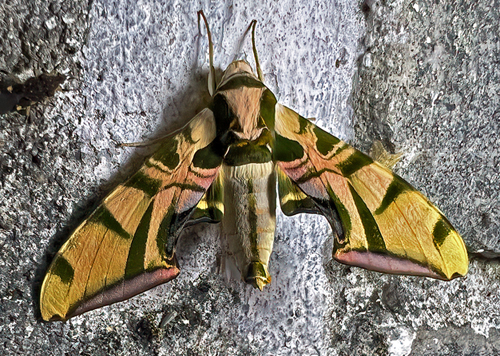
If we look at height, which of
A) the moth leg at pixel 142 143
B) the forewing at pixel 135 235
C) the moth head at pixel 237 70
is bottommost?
the forewing at pixel 135 235

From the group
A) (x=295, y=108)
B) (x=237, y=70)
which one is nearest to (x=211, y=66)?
(x=237, y=70)

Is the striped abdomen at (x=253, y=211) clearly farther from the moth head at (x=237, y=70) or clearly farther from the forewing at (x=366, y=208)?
the moth head at (x=237, y=70)

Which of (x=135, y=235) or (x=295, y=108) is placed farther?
(x=295, y=108)

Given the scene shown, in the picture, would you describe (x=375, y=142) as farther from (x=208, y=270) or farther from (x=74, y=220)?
(x=74, y=220)

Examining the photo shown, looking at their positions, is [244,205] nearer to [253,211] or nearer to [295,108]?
[253,211]

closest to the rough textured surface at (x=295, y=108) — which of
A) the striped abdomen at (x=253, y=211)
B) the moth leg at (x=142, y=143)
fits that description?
the moth leg at (x=142, y=143)

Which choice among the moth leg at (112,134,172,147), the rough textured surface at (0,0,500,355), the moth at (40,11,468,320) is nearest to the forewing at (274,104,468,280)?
the moth at (40,11,468,320)

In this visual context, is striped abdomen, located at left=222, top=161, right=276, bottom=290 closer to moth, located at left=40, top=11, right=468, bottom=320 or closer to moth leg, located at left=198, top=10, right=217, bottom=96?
moth, located at left=40, top=11, right=468, bottom=320
